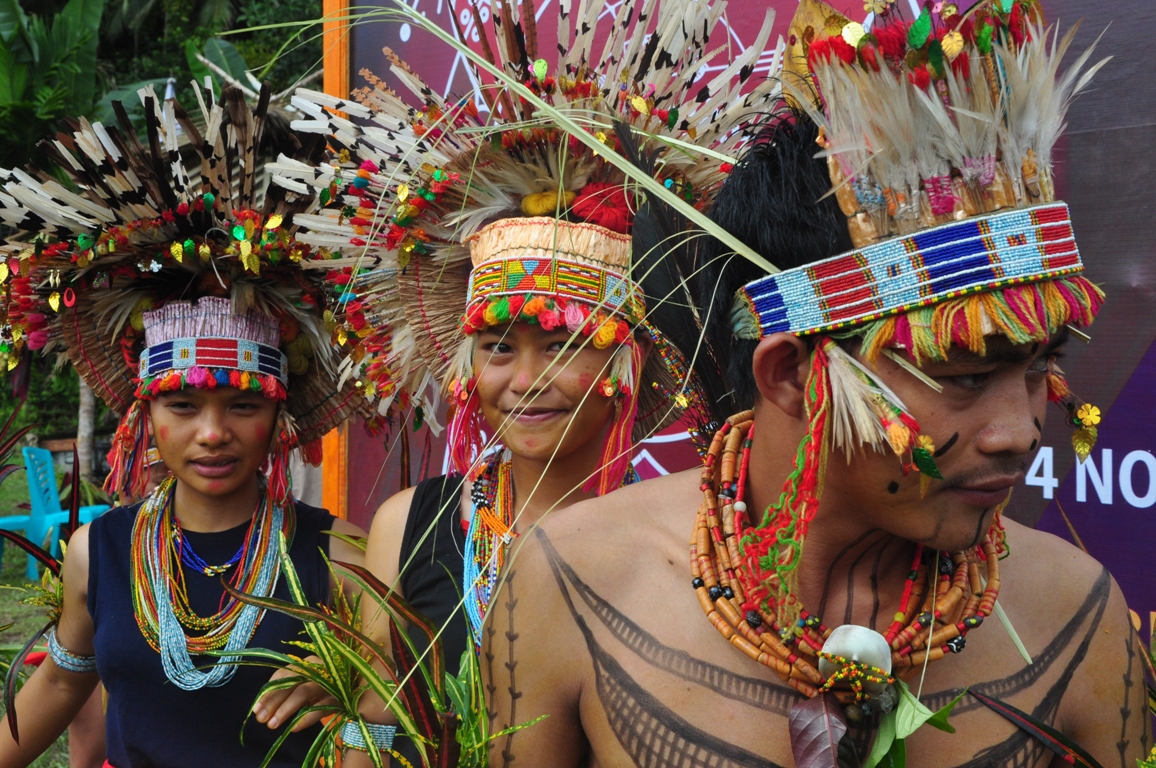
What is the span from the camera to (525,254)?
2.50 m

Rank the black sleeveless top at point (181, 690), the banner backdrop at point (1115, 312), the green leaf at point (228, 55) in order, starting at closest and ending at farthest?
the banner backdrop at point (1115, 312), the black sleeveless top at point (181, 690), the green leaf at point (228, 55)

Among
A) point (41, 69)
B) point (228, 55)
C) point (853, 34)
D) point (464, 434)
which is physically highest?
point (41, 69)

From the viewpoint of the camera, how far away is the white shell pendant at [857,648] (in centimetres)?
153

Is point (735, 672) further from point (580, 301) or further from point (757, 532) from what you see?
point (580, 301)

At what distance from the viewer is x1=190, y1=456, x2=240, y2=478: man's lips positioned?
9.93 ft

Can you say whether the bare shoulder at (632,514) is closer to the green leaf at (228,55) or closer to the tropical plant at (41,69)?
the green leaf at (228,55)

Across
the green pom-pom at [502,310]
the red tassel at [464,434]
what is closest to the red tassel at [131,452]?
the red tassel at [464,434]

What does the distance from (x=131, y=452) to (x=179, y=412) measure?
1.23 ft

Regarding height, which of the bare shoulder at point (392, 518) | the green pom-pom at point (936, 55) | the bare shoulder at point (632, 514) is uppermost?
the green pom-pom at point (936, 55)

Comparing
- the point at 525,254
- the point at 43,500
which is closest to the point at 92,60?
the point at 43,500

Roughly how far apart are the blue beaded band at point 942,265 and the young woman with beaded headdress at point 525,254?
0.77m

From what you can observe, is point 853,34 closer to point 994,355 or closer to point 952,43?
point 952,43

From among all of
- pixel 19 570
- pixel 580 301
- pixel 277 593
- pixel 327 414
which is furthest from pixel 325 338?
pixel 19 570

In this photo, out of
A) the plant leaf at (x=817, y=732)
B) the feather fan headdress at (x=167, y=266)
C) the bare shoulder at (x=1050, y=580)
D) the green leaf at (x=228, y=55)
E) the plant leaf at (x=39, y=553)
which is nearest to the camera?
the plant leaf at (x=817, y=732)
